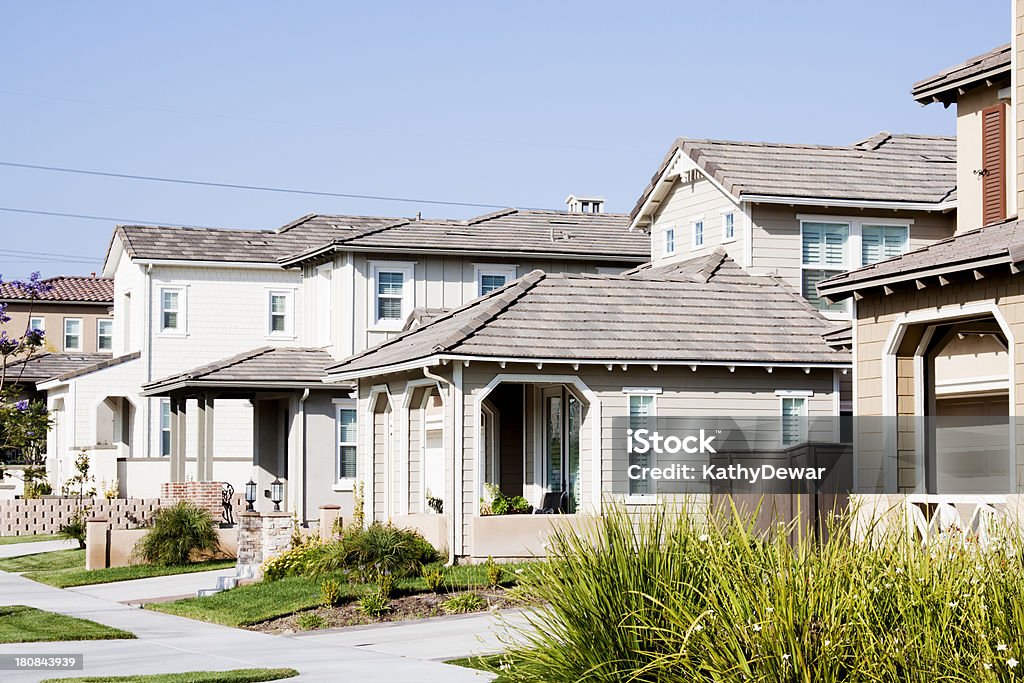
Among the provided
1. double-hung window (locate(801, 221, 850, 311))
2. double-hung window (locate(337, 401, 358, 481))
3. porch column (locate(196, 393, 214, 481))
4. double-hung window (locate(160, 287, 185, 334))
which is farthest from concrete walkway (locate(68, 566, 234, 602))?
double-hung window (locate(160, 287, 185, 334))

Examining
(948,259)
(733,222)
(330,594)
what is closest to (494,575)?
(330,594)

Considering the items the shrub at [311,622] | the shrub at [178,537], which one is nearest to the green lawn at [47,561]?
the shrub at [178,537]

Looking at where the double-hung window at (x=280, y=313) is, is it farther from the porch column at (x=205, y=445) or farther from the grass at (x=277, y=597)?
the grass at (x=277, y=597)

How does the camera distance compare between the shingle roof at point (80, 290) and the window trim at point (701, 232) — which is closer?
the window trim at point (701, 232)

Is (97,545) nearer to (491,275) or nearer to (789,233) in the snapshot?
(491,275)

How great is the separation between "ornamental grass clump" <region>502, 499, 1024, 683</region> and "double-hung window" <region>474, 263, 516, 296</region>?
943 inches

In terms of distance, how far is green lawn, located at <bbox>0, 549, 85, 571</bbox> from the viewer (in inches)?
1104

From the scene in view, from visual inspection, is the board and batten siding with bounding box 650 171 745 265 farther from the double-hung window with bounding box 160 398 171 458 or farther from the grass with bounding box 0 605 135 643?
the double-hung window with bounding box 160 398 171 458

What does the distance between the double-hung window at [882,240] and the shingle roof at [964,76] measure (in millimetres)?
6171

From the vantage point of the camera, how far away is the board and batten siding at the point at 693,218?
27.7m

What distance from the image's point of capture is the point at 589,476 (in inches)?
923

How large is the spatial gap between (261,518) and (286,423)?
11183 mm

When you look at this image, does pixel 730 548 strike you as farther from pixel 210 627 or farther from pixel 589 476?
pixel 589 476

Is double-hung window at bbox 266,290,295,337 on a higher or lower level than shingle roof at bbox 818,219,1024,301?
higher
